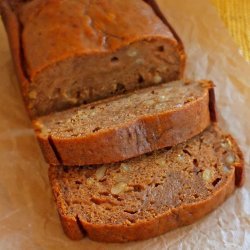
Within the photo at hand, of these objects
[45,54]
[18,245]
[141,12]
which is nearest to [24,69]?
[45,54]

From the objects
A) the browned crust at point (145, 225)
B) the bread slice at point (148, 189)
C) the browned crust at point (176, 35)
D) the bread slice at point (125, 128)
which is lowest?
the browned crust at point (145, 225)

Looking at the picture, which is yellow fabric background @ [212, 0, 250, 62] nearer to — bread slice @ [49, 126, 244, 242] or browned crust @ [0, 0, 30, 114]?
bread slice @ [49, 126, 244, 242]

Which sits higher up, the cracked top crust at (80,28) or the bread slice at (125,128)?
the cracked top crust at (80,28)

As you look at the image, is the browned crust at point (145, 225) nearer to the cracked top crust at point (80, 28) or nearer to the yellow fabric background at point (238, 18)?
the cracked top crust at point (80, 28)

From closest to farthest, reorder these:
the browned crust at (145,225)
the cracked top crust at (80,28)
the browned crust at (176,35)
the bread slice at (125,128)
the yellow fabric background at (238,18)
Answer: the browned crust at (145,225) → the bread slice at (125,128) → the cracked top crust at (80,28) → the browned crust at (176,35) → the yellow fabric background at (238,18)

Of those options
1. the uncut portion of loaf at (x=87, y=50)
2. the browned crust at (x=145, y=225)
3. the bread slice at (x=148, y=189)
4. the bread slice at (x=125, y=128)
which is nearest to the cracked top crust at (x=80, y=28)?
the uncut portion of loaf at (x=87, y=50)

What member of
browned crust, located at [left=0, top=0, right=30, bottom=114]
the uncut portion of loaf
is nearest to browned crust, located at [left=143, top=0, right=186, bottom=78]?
the uncut portion of loaf
